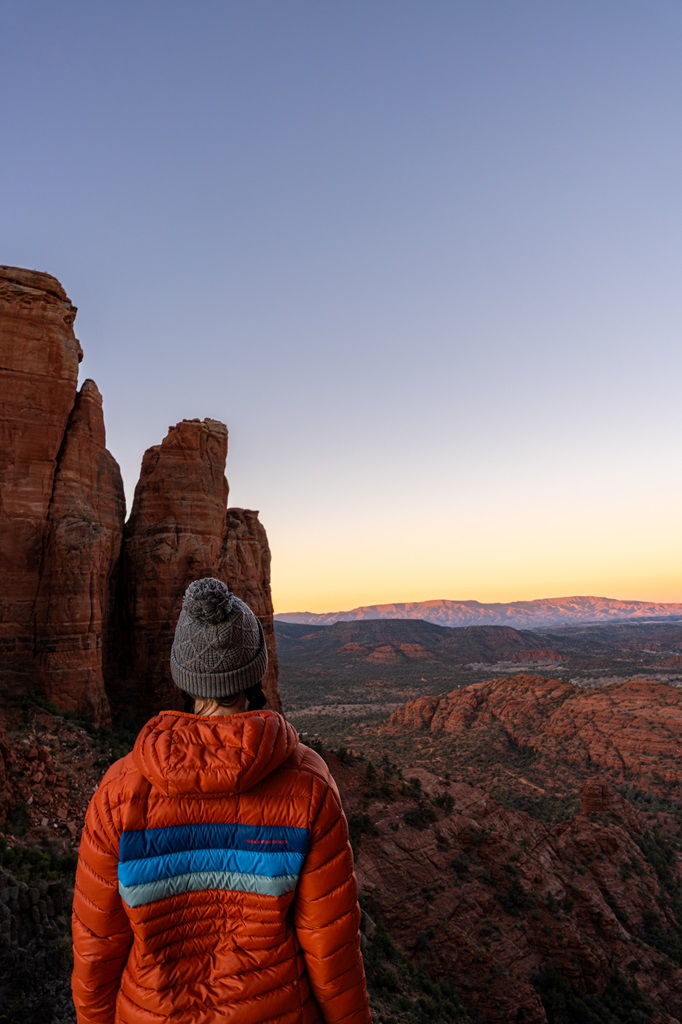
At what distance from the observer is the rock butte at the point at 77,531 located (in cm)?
1577

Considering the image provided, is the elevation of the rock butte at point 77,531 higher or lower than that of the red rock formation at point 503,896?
higher

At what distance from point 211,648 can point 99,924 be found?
123 cm

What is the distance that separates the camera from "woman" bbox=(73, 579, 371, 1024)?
2154 mm

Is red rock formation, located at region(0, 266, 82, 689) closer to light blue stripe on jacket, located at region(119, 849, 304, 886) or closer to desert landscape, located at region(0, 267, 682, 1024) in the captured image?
desert landscape, located at region(0, 267, 682, 1024)

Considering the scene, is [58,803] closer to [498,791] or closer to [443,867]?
[443,867]

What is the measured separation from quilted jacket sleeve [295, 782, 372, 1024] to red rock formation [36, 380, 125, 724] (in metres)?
15.7

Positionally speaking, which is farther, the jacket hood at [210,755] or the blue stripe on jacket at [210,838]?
the blue stripe on jacket at [210,838]

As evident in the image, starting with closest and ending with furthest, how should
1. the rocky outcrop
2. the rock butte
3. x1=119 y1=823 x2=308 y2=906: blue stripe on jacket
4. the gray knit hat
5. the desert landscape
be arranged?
1. x1=119 y1=823 x2=308 y2=906: blue stripe on jacket
2. the gray knit hat
3. the desert landscape
4. the rock butte
5. the rocky outcrop

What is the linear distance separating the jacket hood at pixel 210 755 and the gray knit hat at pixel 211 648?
22 centimetres

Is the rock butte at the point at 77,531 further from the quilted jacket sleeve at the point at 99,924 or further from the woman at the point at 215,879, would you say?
the woman at the point at 215,879

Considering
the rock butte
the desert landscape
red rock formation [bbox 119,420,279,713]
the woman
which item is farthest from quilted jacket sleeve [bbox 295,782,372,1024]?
red rock formation [bbox 119,420,279,713]

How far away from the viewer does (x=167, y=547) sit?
19391 mm

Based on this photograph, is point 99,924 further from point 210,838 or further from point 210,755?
point 210,755

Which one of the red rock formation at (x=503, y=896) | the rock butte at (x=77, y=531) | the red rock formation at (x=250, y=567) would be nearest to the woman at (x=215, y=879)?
the red rock formation at (x=503, y=896)
